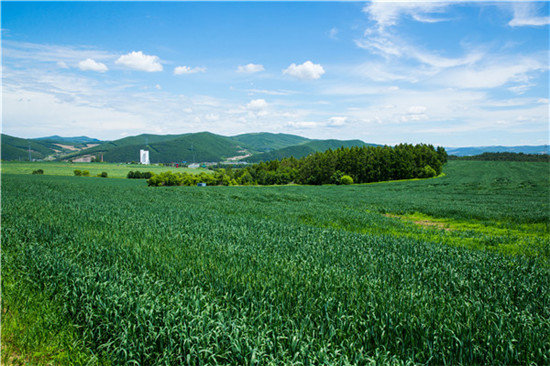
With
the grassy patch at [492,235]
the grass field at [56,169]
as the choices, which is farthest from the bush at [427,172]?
the grass field at [56,169]

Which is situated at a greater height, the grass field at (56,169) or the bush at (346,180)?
the grass field at (56,169)

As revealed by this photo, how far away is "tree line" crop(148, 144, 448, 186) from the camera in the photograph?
84562mm

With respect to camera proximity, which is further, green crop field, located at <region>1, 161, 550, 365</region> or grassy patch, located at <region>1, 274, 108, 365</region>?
grassy patch, located at <region>1, 274, 108, 365</region>

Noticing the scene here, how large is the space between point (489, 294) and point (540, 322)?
1365 millimetres

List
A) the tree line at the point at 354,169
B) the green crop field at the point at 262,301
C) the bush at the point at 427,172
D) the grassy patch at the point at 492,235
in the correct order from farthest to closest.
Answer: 1. the bush at the point at 427,172
2. the tree line at the point at 354,169
3. the grassy patch at the point at 492,235
4. the green crop field at the point at 262,301

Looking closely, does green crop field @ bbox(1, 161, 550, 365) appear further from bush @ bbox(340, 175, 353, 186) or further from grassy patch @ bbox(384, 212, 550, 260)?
bush @ bbox(340, 175, 353, 186)

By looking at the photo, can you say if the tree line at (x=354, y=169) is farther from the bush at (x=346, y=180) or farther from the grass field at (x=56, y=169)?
the grass field at (x=56, y=169)

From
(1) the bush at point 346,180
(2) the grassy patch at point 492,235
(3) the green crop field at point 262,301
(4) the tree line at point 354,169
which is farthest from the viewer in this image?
(4) the tree line at point 354,169

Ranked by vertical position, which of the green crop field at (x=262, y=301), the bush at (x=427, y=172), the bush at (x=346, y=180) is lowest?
A: the bush at (x=346, y=180)

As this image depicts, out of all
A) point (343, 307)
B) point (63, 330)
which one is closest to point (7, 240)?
point (63, 330)

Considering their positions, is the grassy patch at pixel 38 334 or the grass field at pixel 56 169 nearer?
the grassy patch at pixel 38 334

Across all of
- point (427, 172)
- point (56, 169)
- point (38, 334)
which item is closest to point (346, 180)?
point (427, 172)

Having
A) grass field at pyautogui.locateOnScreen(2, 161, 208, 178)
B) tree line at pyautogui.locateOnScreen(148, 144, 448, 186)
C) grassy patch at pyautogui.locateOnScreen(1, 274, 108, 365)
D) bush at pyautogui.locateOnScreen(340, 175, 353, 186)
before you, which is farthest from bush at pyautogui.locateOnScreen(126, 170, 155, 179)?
grassy patch at pyautogui.locateOnScreen(1, 274, 108, 365)

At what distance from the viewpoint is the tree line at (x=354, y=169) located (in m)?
84.6
